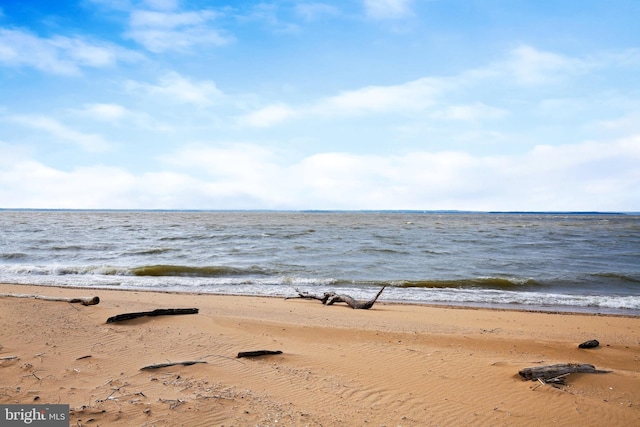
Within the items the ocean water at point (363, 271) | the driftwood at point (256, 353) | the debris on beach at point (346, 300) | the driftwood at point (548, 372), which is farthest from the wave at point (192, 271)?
the driftwood at point (548, 372)

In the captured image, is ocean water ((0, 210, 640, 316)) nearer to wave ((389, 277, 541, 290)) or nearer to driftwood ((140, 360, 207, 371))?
wave ((389, 277, 541, 290))

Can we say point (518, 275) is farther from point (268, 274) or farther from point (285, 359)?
point (285, 359)

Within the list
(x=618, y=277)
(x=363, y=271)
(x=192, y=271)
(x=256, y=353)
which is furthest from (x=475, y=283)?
(x=192, y=271)

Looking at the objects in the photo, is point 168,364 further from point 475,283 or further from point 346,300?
point 475,283

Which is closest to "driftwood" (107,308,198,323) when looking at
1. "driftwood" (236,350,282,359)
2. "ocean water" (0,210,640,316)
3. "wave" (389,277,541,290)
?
"driftwood" (236,350,282,359)

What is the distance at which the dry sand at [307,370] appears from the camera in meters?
4.46

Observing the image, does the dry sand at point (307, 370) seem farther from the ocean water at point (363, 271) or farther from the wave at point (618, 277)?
the wave at point (618, 277)

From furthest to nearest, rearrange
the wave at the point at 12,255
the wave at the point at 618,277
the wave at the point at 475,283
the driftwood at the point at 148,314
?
the wave at the point at 12,255 < the wave at the point at 618,277 < the wave at the point at 475,283 < the driftwood at the point at 148,314

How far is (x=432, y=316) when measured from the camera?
34.0 feet
